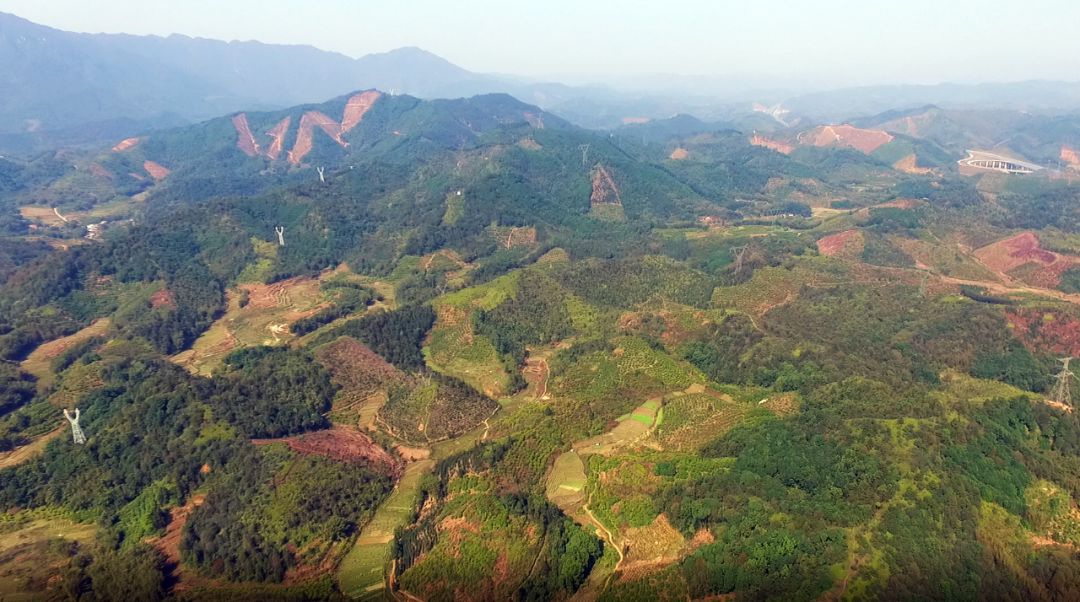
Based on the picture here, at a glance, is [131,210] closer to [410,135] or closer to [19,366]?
[410,135]

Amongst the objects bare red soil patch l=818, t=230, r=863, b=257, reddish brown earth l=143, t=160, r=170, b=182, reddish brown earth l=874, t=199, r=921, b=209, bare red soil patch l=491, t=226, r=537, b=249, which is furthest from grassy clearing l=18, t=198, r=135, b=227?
reddish brown earth l=874, t=199, r=921, b=209

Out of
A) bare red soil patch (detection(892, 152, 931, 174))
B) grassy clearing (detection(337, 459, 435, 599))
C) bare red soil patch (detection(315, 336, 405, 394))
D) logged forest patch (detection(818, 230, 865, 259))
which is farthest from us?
bare red soil patch (detection(892, 152, 931, 174))

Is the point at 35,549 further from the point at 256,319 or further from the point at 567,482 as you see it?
the point at 256,319

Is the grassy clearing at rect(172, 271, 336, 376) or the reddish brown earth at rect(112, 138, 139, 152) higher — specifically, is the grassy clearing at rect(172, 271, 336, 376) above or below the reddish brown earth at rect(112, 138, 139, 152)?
below

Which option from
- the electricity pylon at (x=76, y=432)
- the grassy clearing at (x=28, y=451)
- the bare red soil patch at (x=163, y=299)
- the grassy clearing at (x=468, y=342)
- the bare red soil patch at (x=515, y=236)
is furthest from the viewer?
the bare red soil patch at (x=515, y=236)

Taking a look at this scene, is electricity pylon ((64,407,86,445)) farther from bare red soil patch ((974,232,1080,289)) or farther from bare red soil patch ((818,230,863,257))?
bare red soil patch ((974,232,1080,289))

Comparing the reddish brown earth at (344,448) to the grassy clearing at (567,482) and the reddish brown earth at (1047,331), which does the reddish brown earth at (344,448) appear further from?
the reddish brown earth at (1047,331)

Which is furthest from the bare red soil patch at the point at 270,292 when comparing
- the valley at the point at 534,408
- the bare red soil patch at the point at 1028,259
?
the bare red soil patch at the point at 1028,259
